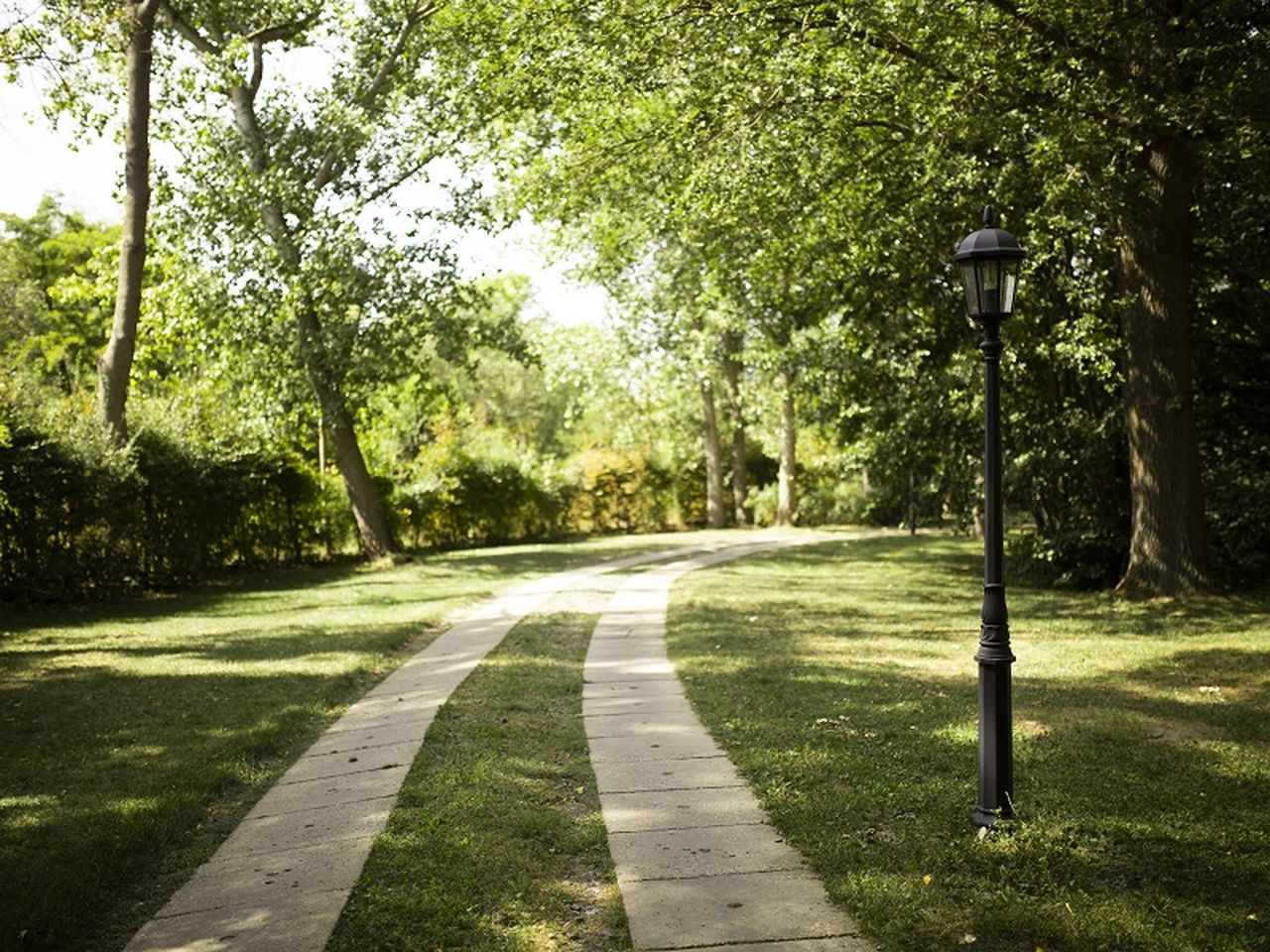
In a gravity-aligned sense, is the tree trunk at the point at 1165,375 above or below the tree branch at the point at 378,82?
below

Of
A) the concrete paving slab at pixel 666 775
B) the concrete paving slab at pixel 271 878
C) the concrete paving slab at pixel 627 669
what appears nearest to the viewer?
the concrete paving slab at pixel 271 878

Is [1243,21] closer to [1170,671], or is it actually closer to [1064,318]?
[1064,318]

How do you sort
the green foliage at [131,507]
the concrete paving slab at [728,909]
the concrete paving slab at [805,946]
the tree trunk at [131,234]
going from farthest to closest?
the tree trunk at [131,234] < the green foliage at [131,507] < the concrete paving slab at [728,909] < the concrete paving slab at [805,946]

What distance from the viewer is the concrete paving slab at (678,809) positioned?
17.2 feet

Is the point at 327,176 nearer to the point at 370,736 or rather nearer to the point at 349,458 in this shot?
the point at 349,458

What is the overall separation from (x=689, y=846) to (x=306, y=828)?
2.01 m

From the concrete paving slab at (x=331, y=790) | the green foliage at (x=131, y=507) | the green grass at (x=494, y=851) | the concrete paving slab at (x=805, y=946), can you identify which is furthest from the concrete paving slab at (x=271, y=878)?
the green foliage at (x=131, y=507)

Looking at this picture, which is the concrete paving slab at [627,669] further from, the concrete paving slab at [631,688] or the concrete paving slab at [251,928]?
the concrete paving slab at [251,928]

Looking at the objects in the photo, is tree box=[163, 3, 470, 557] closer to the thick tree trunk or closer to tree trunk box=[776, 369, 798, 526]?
the thick tree trunk

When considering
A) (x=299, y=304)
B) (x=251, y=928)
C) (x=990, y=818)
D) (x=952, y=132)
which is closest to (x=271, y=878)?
(x=251, y=928)

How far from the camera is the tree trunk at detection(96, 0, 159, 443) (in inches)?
647

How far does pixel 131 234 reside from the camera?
17109 mm

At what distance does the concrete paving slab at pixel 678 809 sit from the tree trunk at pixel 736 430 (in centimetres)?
2787

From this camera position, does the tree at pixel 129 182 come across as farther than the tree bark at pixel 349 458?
No
